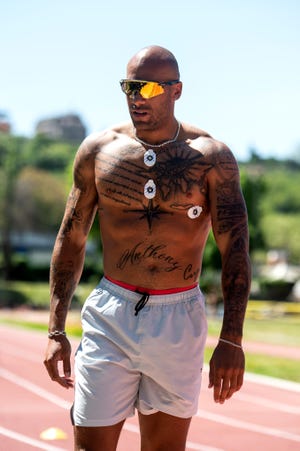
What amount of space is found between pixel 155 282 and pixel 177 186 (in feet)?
1.32

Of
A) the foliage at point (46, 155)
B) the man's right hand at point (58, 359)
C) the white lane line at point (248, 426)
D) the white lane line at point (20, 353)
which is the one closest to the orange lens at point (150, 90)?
the man's right hand at point (58, 359)

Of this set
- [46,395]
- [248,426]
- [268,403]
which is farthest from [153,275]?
[46,395]

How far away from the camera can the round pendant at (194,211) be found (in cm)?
359

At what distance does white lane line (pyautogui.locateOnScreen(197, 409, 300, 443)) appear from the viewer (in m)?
6.95

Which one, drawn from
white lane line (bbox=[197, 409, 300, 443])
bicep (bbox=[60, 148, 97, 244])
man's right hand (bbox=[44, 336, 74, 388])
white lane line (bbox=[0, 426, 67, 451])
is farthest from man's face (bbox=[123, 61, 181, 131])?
white lane line (bbox=[197, 409, 300, 443])

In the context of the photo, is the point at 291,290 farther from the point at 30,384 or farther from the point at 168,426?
the point at 168,426

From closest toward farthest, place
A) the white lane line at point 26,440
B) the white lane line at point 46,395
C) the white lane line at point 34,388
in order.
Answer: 1. the white lane line at point 26,440
2. the white lane line at point 46,395
3. the white lane line at point 34,388

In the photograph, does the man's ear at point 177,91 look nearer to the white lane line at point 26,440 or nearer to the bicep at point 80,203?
the bicep at point 80,203

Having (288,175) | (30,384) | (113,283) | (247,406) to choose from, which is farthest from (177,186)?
(288,175)

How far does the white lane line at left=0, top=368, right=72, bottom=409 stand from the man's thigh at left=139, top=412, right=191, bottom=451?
455 centimetres

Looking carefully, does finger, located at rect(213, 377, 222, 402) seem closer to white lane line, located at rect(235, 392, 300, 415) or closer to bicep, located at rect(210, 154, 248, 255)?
bicep, located at rect(210, 154, 248, 255)

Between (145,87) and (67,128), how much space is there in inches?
5847

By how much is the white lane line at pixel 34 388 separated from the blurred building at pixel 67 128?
137 meters

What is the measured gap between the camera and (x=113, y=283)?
363 cm
